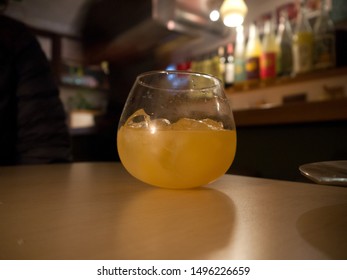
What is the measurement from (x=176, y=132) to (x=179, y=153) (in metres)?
0.03

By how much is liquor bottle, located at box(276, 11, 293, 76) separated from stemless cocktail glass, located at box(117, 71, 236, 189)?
5.26ft

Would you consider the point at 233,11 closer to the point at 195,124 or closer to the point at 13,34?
the point at 13,34

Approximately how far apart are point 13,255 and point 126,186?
24 centimetres

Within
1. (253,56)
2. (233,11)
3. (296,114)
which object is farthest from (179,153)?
(253,56)

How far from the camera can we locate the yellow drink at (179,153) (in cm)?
37

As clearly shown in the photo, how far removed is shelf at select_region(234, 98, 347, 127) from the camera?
0.99 m

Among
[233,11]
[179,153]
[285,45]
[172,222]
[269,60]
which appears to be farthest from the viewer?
[285,45]

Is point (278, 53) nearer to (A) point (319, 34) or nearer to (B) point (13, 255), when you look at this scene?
(A) point (319, 34)

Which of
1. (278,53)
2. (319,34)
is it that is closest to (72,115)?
(278,53)

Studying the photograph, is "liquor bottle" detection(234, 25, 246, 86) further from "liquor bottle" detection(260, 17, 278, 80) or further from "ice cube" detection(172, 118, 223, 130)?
Result: "ice cube" detection(172, 118, 223, 130)

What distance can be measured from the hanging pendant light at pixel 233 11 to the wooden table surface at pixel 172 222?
133cm

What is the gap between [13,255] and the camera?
19 cm

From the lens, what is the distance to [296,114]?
109 centimetres

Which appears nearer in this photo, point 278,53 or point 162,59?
point 278,53
